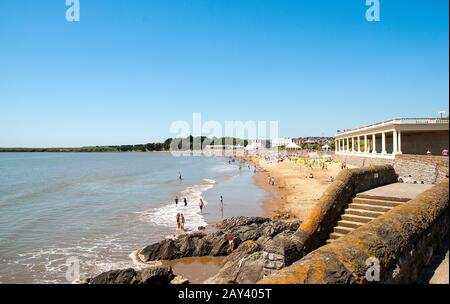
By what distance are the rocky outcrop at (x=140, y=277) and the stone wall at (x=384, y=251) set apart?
8301 millimetres

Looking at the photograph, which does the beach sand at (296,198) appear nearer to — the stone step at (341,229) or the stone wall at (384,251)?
the stone step at (341,229)

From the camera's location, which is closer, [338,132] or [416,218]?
[416,218]

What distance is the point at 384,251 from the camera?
4.42 meters

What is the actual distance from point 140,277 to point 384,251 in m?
9.13

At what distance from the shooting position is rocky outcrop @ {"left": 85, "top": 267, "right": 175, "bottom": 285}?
1120 centimetres

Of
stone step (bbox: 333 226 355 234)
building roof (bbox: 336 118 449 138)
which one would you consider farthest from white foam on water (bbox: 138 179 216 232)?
building roof (bbox: 336 118 449 138)

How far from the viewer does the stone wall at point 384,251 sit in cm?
363

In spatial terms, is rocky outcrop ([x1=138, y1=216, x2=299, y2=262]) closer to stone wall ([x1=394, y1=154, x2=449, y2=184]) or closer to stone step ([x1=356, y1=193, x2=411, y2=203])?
stone step ([x1=356, y1=193, x2=411, y2=203])

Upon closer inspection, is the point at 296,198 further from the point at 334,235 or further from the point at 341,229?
the point at 334,235
